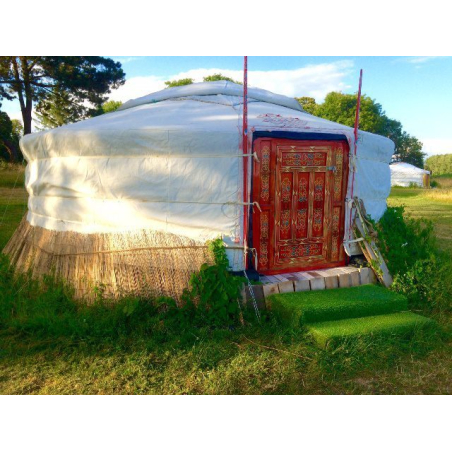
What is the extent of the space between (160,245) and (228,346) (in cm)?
124

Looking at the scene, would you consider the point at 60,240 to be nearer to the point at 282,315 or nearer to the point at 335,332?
the point at 282,315

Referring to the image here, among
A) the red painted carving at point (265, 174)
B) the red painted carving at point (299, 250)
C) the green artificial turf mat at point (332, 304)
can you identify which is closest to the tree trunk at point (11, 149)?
the red painted carving at point (265, 174)

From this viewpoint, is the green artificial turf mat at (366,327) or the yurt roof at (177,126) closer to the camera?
the green artificial turf mat at (366,327)

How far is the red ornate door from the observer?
3984 mm

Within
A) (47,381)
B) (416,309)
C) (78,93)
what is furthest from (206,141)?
(78,93)

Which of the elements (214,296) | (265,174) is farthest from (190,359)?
(265,174)

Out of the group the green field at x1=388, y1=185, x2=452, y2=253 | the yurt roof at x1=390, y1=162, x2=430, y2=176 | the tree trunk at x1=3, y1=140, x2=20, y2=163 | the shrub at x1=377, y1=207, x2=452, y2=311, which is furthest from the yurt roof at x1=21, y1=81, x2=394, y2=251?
the yurt roof at x1=390, y1=162, x2=430, y2=176

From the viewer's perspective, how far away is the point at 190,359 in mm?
2957

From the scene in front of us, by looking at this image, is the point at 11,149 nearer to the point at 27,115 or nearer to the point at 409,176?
the point at 27,115

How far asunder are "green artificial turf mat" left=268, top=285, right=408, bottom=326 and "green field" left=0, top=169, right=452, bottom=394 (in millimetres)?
147

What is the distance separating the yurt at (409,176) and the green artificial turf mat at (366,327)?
76.1 ft

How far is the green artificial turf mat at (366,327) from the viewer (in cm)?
312

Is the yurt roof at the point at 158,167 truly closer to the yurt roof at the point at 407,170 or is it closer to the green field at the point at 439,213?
the green field at the point at 439,213

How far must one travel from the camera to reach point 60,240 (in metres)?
4.18
